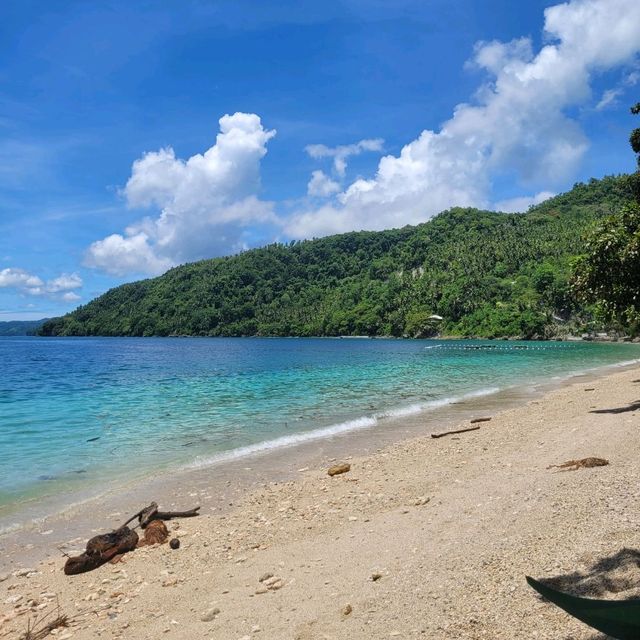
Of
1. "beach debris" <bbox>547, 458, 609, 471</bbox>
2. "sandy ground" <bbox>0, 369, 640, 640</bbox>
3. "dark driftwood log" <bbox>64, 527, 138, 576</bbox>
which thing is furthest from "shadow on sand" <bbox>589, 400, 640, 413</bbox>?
"dark driftwood log" <bbox>64, 527, 138, 576</bbox>

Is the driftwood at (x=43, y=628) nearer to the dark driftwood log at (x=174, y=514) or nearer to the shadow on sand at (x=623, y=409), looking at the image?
the dark driftwood log at (x=174, y=514)

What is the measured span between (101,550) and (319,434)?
10.8 meters

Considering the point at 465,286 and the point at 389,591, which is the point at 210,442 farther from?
the point at 465,286

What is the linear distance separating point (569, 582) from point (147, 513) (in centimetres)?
728

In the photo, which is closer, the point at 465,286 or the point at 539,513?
the point at 539,513

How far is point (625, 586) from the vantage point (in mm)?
4844

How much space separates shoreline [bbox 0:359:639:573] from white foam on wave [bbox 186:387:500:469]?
31 mm

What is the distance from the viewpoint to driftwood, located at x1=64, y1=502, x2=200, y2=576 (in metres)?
7.77

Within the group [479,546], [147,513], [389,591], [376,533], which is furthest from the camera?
[147,513]

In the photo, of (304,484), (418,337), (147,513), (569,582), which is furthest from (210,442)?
(418,337)

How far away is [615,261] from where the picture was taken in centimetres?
1390

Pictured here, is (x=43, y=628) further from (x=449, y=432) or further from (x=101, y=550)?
(x=449, y=432)

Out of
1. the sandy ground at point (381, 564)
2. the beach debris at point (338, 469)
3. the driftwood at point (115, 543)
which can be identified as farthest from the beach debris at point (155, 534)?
the beach debris at point (338, 469)

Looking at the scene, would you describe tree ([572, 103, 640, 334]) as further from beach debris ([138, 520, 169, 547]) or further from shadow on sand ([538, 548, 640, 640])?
beach debris ([138, 520, 169, 547])
